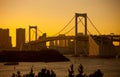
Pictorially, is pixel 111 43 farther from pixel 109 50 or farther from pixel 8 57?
pixel 8 57

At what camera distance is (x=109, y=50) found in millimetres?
55469

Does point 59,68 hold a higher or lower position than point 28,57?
lower

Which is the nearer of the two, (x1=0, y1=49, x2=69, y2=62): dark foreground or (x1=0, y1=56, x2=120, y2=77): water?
(x1=0, y1=56, x2=120, y2=77): water

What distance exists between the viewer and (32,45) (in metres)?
53.1

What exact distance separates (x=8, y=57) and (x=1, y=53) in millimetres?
604

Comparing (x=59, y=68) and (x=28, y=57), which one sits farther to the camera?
(x=28, y=57)

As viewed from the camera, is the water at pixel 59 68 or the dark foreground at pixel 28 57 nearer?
the water at pixel 59 68

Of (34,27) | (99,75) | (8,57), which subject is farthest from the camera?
(34,27)

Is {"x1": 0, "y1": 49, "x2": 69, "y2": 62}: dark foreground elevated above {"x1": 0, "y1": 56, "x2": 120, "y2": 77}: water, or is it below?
above

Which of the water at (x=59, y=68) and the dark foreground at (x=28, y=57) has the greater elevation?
the dark foreground at (x=28, y=57)

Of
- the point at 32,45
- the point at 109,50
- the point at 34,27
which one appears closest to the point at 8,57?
the point at 32,45

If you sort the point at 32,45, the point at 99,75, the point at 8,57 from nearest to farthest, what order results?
the point at 99,75
the point at 8,57
the point at 32,45

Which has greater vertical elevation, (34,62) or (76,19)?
(76,19)

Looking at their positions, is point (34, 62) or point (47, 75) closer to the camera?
Answer: point (47, 75)
